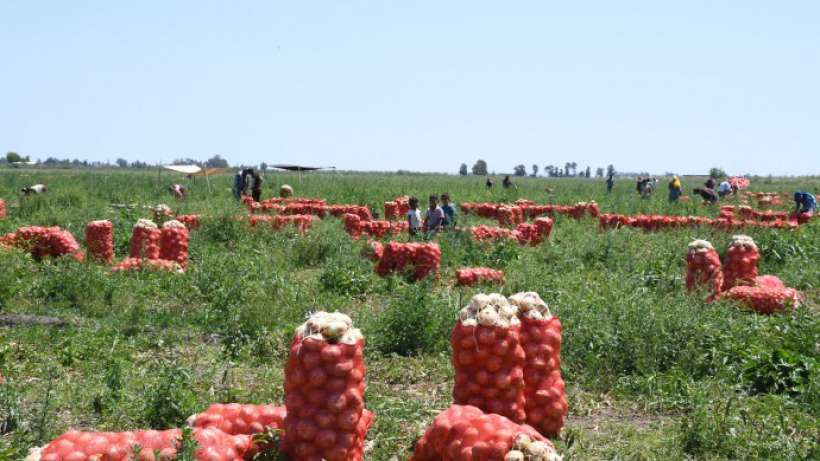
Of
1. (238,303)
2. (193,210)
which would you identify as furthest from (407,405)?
(193,210)

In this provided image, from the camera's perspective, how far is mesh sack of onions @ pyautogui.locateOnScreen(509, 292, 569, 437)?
16.7 ft

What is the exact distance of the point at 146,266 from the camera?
33.4 feet

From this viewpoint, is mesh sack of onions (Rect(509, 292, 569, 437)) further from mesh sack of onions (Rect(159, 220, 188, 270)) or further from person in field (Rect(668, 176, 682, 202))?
person in field (Rect(668, 176, 682, 202))

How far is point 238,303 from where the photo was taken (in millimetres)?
8383

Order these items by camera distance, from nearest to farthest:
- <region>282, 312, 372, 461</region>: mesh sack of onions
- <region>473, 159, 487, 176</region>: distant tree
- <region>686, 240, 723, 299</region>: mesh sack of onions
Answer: <region>282, 312, 372, 461</region>: mesh sack of onions < <region>686, 240, 723, 299</region>: mesh sack of onions < <region>473, 159, 487, 176</region>: distant tree

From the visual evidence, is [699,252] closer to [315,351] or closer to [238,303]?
[238,303]

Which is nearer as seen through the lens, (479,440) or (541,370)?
(479,440)

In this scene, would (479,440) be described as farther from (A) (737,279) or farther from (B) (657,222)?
(B) (657,222)

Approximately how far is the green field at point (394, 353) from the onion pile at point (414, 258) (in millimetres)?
283

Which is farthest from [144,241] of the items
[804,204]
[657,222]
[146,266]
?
[804,204]

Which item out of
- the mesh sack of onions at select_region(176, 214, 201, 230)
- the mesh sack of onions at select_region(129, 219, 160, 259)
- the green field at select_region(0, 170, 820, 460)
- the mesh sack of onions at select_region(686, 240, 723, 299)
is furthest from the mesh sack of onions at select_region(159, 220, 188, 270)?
the mesh sack of onions at select_region(686, 240, 723, 299)

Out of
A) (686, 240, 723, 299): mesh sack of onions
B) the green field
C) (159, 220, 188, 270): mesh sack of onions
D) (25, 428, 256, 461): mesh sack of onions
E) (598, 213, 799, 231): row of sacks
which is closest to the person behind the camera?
(25, 428, 256, 461): mesh sack of onions

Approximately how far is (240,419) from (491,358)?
1.50 meters

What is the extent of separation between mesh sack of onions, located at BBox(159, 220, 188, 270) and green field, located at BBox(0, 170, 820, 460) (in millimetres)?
416
